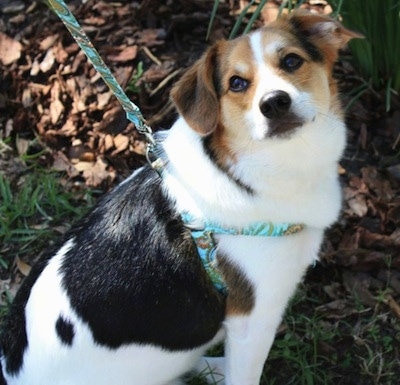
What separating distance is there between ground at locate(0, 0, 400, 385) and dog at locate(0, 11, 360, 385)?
87 cm

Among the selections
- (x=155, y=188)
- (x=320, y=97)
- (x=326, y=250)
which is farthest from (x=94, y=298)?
(x=326, y=250)

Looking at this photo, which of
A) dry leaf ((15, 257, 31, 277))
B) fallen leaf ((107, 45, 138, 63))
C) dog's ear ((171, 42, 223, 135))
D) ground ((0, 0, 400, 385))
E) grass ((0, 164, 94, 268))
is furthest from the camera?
fallen leaf ((107, 45, 138, 63))

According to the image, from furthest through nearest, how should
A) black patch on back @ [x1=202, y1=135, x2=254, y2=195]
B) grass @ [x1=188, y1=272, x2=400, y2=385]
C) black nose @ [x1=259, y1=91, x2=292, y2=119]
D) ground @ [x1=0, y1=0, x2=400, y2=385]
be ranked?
ground @ [x1=0, y1=0, x2=400, y2=385]
grass @ [x1=188, y1=272, x2=400, y2=385]
black patch on back @ [x1=202, y1=135, x2=254, y2=195]
black nose @ [x1=259, y1=91, x2=292, y2=119]

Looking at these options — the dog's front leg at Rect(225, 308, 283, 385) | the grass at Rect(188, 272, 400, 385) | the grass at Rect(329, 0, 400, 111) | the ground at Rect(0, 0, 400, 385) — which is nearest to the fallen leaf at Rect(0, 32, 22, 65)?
the ground at Rect(0, 0, 400, 385)

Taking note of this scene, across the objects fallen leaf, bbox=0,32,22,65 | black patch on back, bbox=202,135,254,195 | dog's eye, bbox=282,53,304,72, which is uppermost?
dog's eye, bbox=282,53,304,72

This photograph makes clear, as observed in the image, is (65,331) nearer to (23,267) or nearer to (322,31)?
(23,267)

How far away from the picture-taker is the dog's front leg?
302 cm

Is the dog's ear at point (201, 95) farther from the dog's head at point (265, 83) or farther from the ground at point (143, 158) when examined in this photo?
the ground at point (143, 158)

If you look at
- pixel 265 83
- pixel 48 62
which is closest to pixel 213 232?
pixel 265 83

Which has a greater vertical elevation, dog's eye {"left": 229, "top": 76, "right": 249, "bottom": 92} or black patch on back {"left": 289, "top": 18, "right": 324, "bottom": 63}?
dog's eye {"left": 229, "top": 76, "right": 249, "bottom": 92}

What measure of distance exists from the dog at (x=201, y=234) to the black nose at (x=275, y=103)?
0.11m

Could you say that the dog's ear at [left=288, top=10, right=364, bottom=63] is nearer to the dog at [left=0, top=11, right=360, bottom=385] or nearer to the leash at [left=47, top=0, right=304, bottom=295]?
the dog at [left=0, top=11, right=360, bottom=385]

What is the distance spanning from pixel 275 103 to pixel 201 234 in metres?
0.64

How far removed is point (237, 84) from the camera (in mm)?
2852
